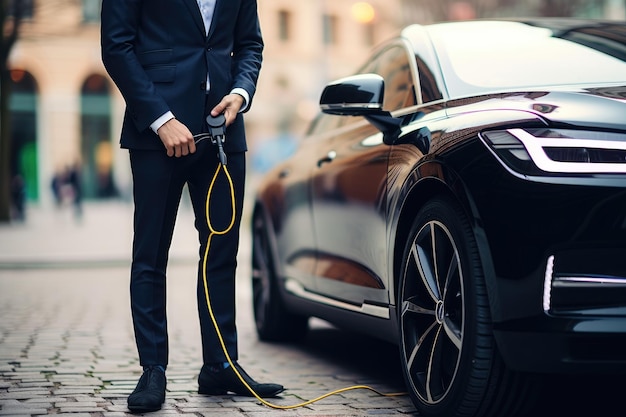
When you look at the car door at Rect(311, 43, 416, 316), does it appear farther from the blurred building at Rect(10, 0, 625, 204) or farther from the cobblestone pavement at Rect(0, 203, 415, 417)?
the blurred building at Rect(10, 0, 625, 204)

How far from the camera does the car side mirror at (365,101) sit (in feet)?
14.9

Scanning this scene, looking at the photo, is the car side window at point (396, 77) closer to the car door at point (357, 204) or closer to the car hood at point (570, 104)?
the car door at point (357, 204)

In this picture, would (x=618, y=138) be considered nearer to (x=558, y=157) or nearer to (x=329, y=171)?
(x=558, y=157)

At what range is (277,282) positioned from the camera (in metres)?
6.38

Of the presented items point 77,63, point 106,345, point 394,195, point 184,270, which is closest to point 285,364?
point 106,345

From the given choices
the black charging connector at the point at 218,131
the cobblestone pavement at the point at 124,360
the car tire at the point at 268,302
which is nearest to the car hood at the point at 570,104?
the black charging connector at the point at 218,131

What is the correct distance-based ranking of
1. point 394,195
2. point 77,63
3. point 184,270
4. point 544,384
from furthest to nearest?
point 77,63 → point 184,270 → point 394,195 → point 544,384

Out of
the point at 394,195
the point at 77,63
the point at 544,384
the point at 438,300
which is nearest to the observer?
the point at 544,384

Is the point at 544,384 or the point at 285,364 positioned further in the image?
the point at 285,364

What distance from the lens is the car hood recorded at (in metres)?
3.45

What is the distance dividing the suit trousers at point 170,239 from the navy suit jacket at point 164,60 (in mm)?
A: 97

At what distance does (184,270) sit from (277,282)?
8431 millimetres

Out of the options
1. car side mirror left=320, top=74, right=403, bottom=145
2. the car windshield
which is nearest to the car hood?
the car windshield

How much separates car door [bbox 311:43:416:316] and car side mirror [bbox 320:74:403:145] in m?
0.09
